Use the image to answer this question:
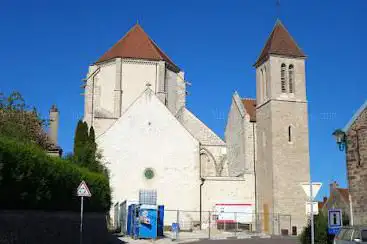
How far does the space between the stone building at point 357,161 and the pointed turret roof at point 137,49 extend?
30992 mm

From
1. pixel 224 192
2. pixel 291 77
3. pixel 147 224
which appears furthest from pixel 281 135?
pixel 147 224

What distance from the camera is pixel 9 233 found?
14.3 meters

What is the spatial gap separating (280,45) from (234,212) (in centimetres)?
1501

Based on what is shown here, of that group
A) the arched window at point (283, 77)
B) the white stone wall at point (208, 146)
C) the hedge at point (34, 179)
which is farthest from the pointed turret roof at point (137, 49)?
the hedge at point (34, 179)

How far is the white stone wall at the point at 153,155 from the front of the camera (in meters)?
41.0

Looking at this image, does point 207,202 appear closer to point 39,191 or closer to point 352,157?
point 352,157

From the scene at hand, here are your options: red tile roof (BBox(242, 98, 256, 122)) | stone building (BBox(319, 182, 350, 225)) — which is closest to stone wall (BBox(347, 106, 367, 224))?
red tile roof (BBox(242, 98, 256, 122))

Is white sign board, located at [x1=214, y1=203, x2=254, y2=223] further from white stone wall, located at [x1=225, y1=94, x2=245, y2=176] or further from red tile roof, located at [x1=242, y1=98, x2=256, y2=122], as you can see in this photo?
red tile roof, located at [x1=242, y1=98, x2=256, y2=122]

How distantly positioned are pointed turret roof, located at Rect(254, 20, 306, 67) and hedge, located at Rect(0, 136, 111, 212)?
26.5 meters

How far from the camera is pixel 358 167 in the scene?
19078mm

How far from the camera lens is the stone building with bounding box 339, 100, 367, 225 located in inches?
736

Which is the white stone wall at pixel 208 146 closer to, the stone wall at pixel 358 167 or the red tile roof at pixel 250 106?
the red tile roof at pixel 250 106

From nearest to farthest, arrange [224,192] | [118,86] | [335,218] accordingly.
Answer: [335,218], [224,192], [118,86]

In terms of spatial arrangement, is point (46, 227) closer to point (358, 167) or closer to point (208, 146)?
point (358, 167)
